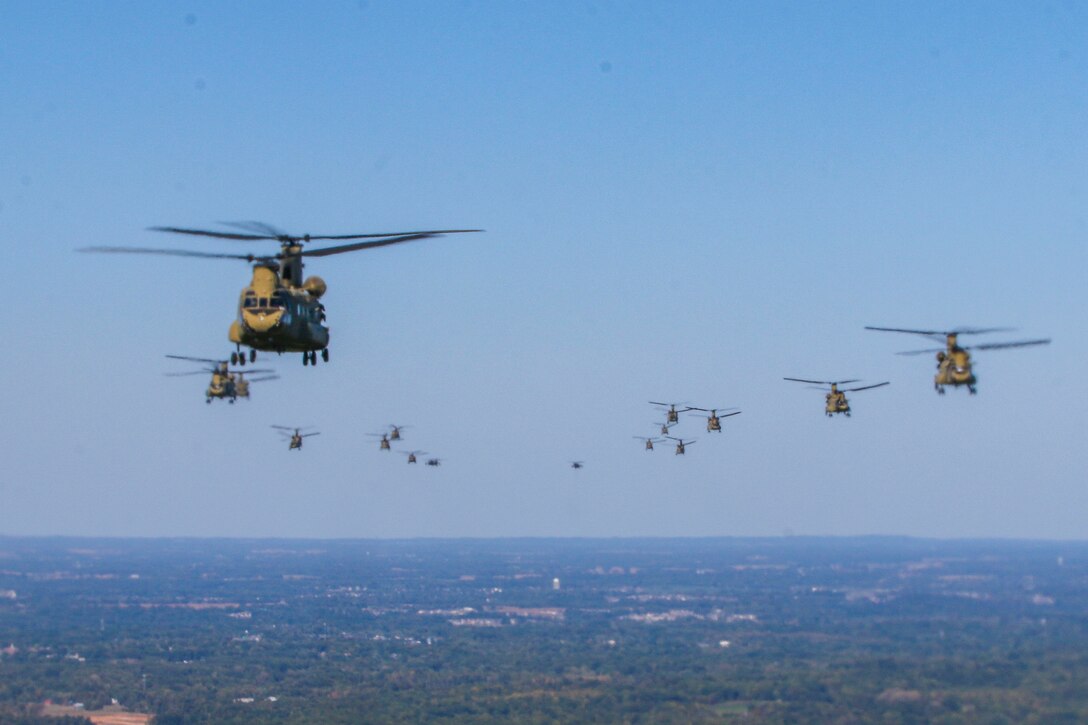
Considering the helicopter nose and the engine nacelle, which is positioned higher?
the engine nacelle

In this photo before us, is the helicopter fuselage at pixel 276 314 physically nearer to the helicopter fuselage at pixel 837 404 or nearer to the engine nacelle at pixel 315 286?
the engine nacelle at pixel 315 286

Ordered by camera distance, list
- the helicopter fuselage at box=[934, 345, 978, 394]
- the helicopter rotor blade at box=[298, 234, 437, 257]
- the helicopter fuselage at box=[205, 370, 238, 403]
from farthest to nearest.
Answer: the helicopter fuselage at box=[205, 370, 238, 403] → the helicopter fuselage at box=[934, 345, 978, 394] → the helicopter rotor blade at box=[298, 234, 437, 257]

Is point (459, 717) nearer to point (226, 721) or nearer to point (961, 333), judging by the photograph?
point (226, 721)

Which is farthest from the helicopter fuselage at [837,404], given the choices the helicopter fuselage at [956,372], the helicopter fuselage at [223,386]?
the helicopter fuselage at [223,386]

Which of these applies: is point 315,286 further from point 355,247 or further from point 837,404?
point 837,404

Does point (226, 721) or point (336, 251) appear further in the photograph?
point (226, 721)

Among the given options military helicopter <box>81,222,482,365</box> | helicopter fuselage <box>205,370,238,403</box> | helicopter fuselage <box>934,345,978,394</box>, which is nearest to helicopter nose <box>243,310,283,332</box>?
military helicopter <box>81,222,482,365</box>

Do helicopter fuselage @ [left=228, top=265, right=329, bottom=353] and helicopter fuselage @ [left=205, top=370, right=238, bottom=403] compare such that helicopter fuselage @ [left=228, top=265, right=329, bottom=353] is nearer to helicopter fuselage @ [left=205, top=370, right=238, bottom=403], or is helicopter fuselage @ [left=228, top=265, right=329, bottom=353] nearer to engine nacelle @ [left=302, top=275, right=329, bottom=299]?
engine nacelle @ [left=302, top=275, right=329, bottom=299]

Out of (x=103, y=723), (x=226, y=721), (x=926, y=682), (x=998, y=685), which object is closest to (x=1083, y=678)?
(x=998, y=685)
